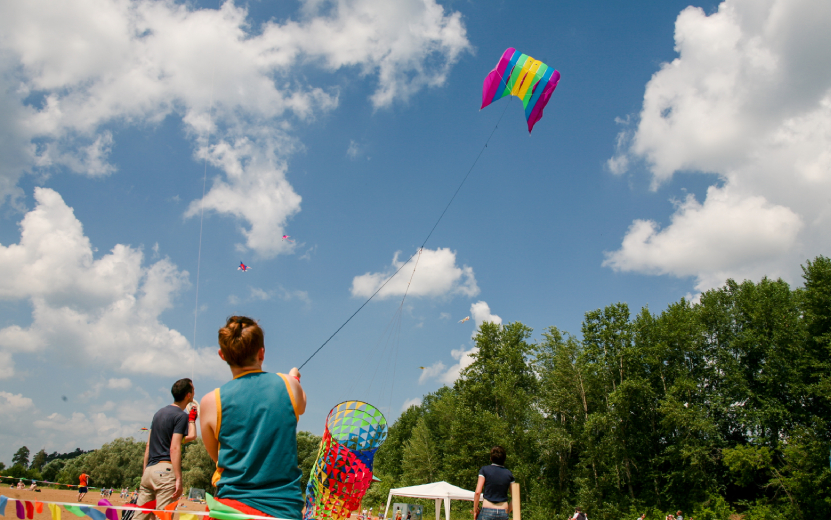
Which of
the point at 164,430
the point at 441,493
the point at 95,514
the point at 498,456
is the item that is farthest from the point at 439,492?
the point at 95,514

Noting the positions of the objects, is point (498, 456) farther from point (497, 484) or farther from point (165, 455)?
point (165, 455)

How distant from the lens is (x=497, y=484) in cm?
382

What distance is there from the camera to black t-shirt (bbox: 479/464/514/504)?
381cm

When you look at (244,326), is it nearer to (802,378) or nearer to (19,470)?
(802,378)

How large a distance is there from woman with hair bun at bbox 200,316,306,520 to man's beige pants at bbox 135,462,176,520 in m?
1.76

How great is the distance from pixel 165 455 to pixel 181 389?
18.4 inches

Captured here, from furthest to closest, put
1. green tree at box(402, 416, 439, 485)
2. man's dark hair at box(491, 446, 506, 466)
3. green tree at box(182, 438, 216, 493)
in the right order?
green tree at box(182, 438, 216, 493) → green tree at box(402, 416, 439, 485) → man's dark hair at box(491, 446, 506, 466)

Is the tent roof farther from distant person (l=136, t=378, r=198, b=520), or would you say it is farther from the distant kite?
distant person (l=136, t=378, r=198, b=520)

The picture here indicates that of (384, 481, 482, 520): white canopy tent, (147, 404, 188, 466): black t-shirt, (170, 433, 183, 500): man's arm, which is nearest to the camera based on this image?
(170, 433, 183, 500): man's arm

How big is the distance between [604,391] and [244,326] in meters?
30.4

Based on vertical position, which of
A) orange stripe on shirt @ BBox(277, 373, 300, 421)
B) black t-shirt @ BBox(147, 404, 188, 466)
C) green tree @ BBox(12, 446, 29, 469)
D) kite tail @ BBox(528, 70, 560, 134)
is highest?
kite tail @ BBox(528, 70, 560, 134)

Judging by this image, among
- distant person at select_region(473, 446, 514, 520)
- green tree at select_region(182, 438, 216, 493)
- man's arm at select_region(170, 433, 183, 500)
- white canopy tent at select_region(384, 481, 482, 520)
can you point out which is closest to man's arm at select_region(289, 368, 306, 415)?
man's arm at select_region(170, 433, 183, 500)

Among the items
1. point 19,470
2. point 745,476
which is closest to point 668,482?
point 745,476

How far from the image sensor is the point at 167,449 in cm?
322
